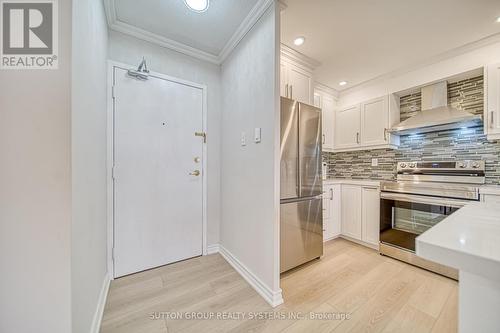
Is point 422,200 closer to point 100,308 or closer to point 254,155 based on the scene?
point 254,155

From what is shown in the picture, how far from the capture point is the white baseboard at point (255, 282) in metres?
1.44

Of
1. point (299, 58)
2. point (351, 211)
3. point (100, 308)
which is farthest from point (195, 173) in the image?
point (351, 211)

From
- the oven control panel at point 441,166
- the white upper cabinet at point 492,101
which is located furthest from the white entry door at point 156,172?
the white upper cabinet at point 492,101

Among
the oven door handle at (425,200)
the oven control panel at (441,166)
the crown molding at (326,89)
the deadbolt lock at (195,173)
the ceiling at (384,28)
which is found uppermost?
the ceiling at (384,28)

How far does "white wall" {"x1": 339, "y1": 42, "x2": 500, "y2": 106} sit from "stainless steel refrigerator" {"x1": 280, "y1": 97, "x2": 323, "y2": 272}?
1346 millimetres

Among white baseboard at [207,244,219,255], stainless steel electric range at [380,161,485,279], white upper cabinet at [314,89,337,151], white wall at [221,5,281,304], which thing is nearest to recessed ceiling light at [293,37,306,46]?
white wall at [221,5,281,304]

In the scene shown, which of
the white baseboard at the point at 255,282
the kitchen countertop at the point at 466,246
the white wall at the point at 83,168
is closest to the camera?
the kitchen countertop at the point at 466,246

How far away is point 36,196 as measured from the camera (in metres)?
0.75

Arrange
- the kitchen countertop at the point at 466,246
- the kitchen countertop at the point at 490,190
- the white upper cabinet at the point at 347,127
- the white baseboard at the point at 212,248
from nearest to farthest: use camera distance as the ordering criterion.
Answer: the kitchen countertop at the point at 466,246 < the kitchen countertop at the point at 490,190 < the white baseboard at the point at 212,248 < the white upper cabinet at the point at 347,127

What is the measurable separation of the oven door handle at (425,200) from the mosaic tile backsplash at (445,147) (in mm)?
597

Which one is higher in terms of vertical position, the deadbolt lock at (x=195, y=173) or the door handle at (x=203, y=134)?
the door handle at (x=203, y=134)

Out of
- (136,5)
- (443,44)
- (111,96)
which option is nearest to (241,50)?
(136,5)

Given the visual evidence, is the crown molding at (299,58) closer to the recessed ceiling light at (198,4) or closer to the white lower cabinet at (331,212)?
the recessed ceiling light at (198,4)

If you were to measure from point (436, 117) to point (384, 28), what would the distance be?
46.6 inches
